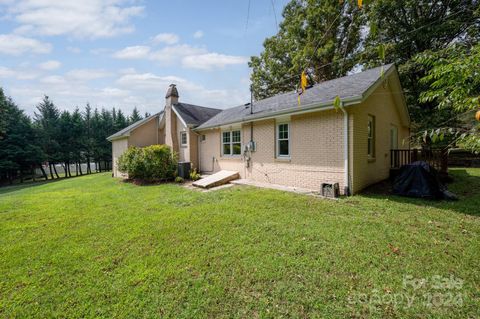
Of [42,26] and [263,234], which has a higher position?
[42,26]

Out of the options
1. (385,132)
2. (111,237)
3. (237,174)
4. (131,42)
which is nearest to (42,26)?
(131,42)

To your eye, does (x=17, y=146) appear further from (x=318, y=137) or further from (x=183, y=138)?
(x=318, y=137)

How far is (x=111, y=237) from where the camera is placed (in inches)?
175

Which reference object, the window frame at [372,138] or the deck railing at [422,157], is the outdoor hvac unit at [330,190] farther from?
the deck railing at [422,157]

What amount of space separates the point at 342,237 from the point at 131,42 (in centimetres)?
1115

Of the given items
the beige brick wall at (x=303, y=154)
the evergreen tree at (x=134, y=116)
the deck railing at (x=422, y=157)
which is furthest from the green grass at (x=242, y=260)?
the evergreen tree at (x=134, y=116)

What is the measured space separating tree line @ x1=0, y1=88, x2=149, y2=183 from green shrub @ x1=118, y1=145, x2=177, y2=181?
20.6 meters

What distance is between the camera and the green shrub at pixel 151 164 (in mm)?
11711

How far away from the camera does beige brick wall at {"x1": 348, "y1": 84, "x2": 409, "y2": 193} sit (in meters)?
7.20

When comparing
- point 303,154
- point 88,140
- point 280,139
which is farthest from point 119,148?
point 88,140

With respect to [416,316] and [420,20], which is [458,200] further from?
[420,20]

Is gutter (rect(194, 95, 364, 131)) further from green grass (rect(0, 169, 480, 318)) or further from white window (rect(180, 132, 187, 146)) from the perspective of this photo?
white window (rect(180, 132, 187, 146))

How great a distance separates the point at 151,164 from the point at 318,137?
882 centimetres

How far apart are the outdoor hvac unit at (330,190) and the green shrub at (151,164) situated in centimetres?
860
